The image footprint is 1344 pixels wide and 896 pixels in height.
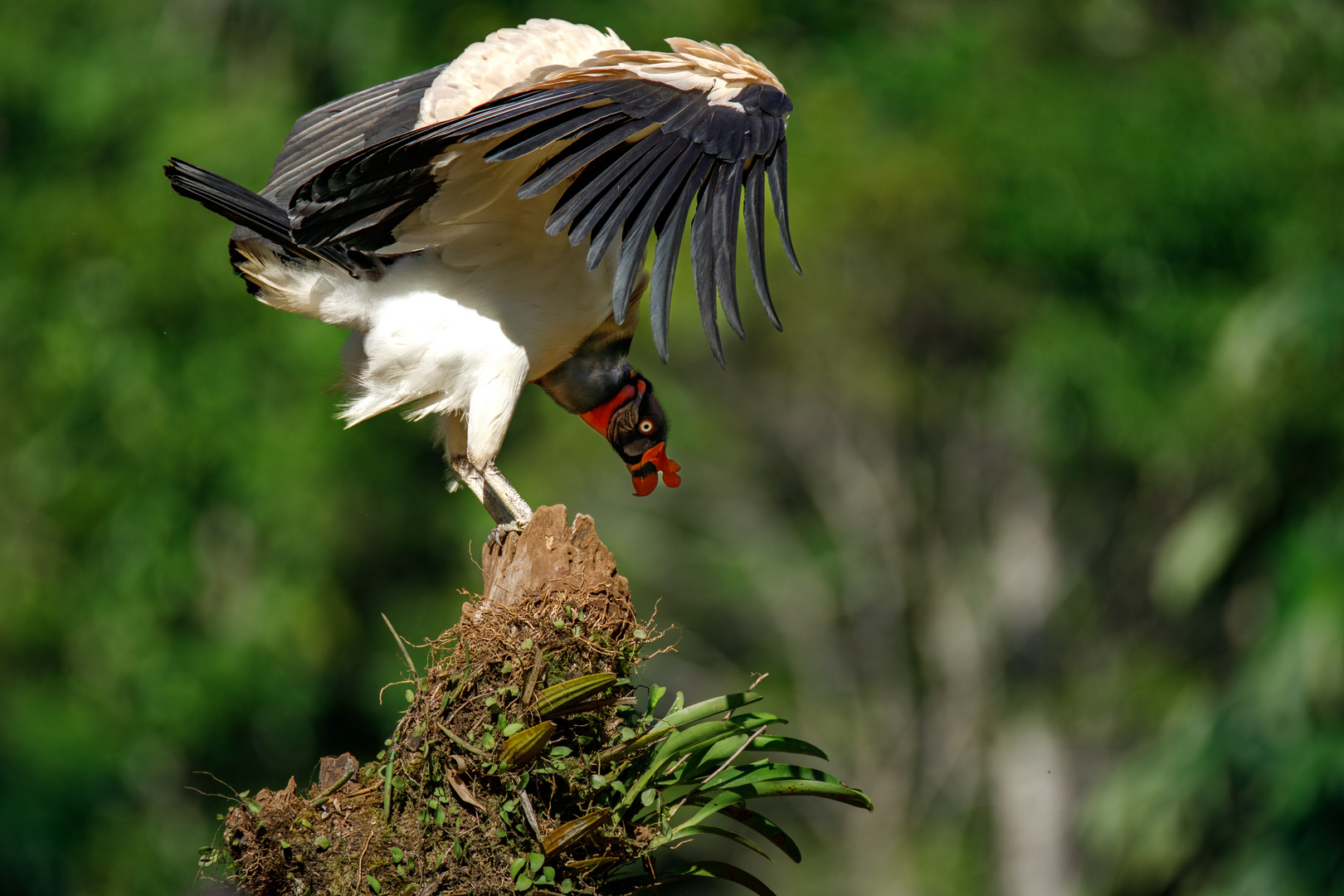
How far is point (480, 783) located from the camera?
156 inches

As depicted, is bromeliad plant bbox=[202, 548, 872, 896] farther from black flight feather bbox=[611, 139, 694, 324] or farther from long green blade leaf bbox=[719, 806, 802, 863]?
black flight feather bbox=[611, 139, 694, 324]

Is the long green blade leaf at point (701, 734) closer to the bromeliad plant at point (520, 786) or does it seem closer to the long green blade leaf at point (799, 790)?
the bromeliad plant at point (520, 786)

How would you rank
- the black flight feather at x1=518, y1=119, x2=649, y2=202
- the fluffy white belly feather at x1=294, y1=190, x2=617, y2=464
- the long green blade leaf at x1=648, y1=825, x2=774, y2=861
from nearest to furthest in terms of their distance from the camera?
1. the long green blade leaf at x1=648, y1=825, x2=774, y2=861
2. the black flight feather at x1=518, y1=119, x2=649, y2=202
3. the fluffy white belly feather at x1=294, y1=190, x2=617, y2=464

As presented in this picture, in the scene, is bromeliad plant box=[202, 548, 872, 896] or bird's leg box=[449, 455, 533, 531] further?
bird's leg box=[449, 455, 533, 531]

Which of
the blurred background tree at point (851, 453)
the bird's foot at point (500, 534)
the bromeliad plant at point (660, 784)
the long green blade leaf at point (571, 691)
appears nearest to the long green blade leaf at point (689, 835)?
the bromeliad plant at point (660, 784)

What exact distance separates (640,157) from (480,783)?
6.82 feet

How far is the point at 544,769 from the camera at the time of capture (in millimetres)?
3955

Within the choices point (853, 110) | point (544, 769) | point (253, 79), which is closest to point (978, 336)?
point (853, 110)

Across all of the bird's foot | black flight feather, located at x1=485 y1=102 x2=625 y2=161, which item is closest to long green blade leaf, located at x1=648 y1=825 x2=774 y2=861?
the bird's foot

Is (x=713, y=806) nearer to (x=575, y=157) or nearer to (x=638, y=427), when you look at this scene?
(x=638, y=427)

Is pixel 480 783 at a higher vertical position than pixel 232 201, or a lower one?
lower

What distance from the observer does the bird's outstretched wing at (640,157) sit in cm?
435

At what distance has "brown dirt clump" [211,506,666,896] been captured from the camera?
389cm

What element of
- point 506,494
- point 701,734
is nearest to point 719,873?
point 701,734
